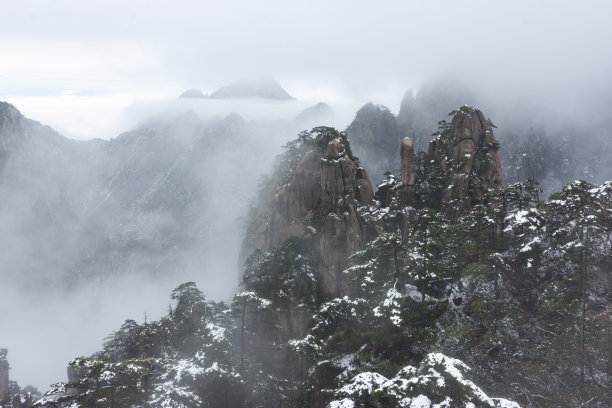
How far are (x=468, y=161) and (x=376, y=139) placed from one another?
95.8m

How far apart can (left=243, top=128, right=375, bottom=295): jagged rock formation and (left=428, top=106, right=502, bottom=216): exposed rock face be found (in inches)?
417

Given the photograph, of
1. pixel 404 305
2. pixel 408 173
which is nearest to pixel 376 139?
pixel 408 173

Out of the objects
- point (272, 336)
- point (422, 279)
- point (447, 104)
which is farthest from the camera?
point (447, 104)

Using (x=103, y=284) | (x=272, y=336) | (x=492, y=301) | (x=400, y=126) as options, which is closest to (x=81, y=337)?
(x=103, y=284)

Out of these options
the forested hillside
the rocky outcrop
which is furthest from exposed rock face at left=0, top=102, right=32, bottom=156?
the rocky outcrop

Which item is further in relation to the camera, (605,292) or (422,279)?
(422,279)

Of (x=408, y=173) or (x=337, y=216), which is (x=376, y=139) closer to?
(x=408, y=173)

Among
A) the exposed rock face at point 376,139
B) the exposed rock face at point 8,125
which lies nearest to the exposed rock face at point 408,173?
the exposed rock face at point 376,139

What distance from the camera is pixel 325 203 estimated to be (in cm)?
4769

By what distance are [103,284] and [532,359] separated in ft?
666

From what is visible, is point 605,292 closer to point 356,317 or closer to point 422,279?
point 422,279

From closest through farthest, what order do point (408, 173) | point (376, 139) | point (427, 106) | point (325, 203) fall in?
point (325, 203) → point (408, 173) → point (376, 139) → point (427, 106)

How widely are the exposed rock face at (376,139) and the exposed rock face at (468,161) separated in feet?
279

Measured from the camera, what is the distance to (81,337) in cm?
14700
